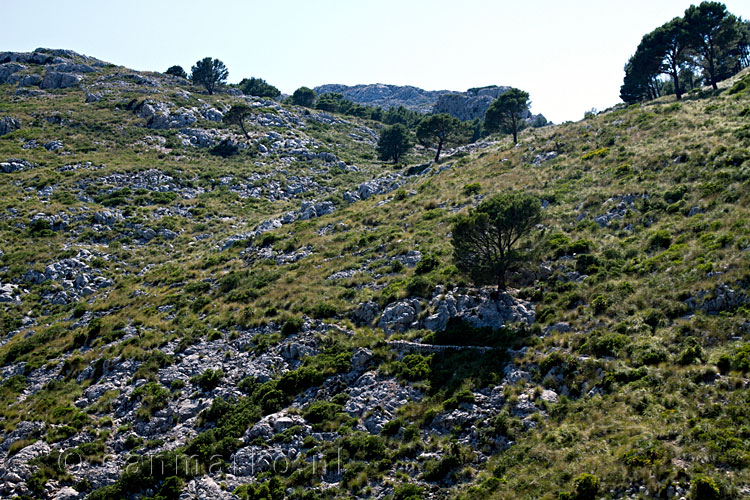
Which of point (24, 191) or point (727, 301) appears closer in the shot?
point (727, 301)

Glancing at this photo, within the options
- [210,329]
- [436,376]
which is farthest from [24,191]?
[436,376]

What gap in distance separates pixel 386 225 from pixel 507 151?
25.2m

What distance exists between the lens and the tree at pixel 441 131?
83062 mm

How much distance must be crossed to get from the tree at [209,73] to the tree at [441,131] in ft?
252

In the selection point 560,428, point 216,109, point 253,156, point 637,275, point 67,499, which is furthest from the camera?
point 216,109

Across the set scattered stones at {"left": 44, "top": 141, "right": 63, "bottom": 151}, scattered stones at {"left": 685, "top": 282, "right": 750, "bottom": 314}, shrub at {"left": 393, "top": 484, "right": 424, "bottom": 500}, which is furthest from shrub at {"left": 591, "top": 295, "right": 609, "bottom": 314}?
scattered stones at {"left": 44, "top": 141, "right": 63, "bottom": 151}

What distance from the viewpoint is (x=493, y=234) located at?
32500mm

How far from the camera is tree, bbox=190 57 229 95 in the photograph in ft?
429

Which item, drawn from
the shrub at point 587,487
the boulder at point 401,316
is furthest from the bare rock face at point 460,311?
the shrub at point 587,487

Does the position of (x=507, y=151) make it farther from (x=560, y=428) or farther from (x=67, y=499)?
(x=67, y=499)

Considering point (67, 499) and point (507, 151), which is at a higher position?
point (507, 151)

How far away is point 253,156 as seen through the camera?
90875 mm

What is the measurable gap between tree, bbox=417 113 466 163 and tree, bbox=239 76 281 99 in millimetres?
85880

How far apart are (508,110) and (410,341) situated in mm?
63856
